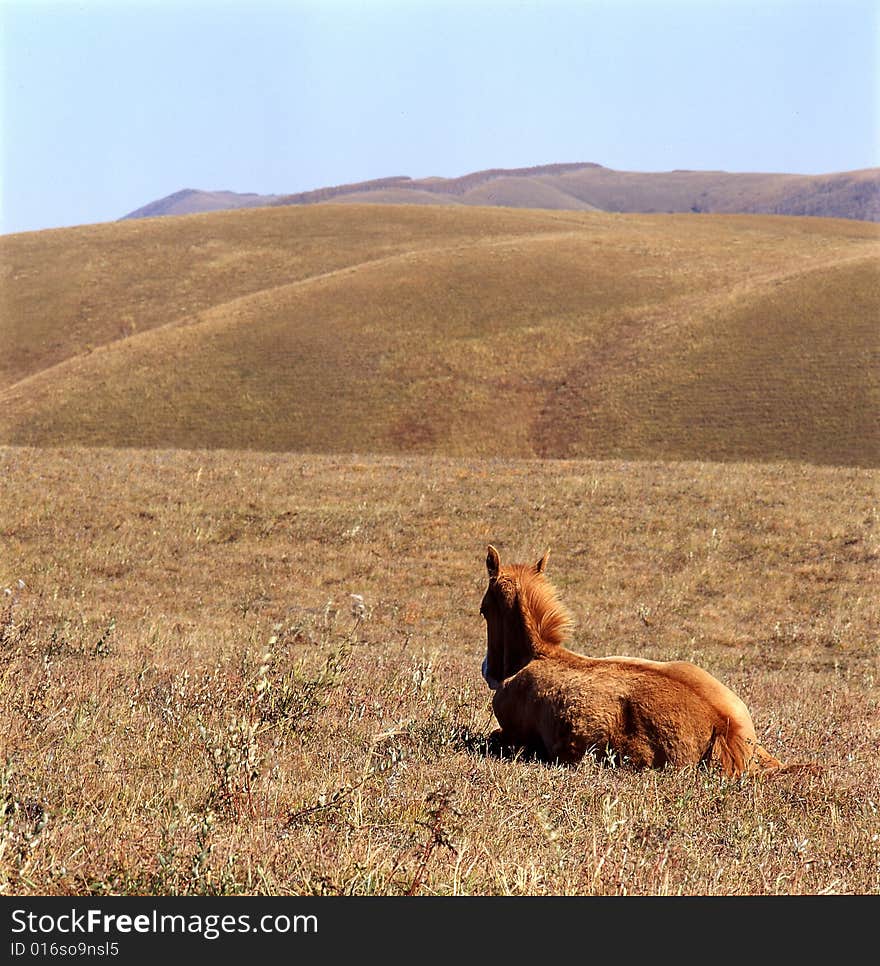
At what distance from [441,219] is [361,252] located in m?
15.5

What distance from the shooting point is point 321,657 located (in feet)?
32.3

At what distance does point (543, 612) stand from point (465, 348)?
197ft

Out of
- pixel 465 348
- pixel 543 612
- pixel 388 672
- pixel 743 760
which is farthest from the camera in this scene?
pixel 465 348

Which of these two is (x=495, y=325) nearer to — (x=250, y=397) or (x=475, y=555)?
(x=250, y=397)

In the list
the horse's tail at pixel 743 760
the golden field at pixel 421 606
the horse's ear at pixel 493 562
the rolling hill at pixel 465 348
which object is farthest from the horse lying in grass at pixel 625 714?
the rolling hill at pixel 465 348

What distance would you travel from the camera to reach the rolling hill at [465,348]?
5541 cm

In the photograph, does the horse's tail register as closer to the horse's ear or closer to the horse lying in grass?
the horse lying in grass

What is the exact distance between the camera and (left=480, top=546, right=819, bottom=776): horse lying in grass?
5.89 m

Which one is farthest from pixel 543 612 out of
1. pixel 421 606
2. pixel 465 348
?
pixel 465 348

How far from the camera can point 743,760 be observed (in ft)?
19.1

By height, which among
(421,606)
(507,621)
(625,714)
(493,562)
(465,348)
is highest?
(493,562)

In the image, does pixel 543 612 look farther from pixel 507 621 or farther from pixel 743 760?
pixel 743 760

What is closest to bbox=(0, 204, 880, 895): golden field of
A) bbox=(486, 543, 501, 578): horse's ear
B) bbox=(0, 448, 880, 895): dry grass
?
bbox=(0, 448, 880, 895): dry grass

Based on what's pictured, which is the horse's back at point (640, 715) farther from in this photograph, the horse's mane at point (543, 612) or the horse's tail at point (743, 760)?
the horse's mane at point (543, 612)
